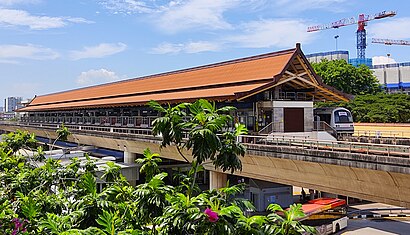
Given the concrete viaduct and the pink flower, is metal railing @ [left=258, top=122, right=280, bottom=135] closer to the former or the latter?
the concrete viaduct

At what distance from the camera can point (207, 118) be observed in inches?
240

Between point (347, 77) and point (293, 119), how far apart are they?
34.1 meters

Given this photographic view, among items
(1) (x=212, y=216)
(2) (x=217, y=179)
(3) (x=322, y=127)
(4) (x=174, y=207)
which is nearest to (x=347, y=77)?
(3) (x=322, y=127)

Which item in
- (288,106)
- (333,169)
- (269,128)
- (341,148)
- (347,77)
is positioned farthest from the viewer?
(347,77)

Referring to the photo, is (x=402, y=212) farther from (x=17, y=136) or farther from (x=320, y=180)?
(x=17, y=136)

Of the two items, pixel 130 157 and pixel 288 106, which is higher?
pixel 288 106

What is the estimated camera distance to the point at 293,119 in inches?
990

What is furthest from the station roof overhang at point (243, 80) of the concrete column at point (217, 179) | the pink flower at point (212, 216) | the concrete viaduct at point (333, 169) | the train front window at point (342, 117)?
the pink flower at point (212, 216)

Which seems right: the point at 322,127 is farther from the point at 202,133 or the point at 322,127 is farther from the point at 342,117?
the point at 202,133

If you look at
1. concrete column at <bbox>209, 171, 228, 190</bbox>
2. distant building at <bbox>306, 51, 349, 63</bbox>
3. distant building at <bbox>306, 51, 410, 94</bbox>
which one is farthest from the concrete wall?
distant building at <bbox>306, 51, 349, 63</bbox>

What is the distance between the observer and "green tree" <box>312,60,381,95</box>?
54688 mm

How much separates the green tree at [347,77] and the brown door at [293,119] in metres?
31.7

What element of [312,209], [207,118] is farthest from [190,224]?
[312,209]

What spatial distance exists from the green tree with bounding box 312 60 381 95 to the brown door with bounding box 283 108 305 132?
104 feet
